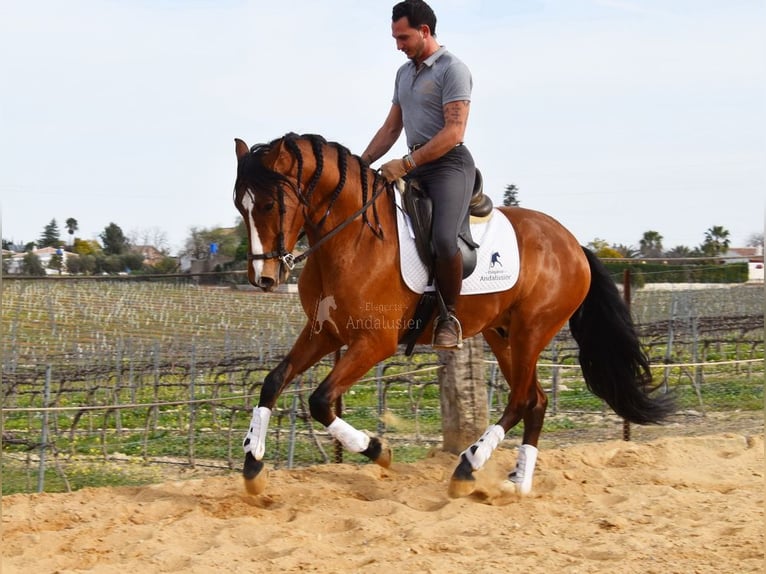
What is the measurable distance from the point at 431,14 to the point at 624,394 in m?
3.28

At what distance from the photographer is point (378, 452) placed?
5.23m

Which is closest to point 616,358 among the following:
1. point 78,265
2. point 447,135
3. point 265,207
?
point 447,135

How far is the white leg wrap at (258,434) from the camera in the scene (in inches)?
195

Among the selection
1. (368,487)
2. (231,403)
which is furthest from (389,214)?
(231,403)

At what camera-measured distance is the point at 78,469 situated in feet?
38.6

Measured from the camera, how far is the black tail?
6.49m

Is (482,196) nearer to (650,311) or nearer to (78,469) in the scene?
(78,469)

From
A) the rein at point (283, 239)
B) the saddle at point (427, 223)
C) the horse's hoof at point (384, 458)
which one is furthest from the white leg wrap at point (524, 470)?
the rein at point (283, 239)

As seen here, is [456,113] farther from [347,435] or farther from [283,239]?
[347,435]

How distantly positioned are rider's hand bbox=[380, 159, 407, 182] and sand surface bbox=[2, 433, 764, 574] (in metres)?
2.05

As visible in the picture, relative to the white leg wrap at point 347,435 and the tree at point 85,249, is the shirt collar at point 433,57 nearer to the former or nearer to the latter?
the white leg wrap at point 347,435

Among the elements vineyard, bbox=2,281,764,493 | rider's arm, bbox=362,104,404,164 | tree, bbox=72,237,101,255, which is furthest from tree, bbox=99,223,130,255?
rider's arm, bbox=362,104,404,164

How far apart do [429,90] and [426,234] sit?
96 cm

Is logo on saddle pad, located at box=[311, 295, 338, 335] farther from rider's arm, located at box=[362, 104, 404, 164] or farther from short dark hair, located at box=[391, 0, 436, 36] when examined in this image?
short dark hair, located at box=[391, 0, 436, 36]
